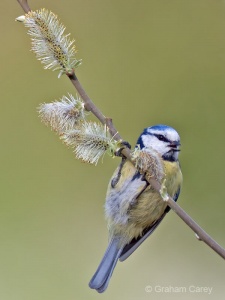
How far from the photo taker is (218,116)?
11.1 feet

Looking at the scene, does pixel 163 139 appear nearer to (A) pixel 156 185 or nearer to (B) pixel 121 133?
(A) pixel 156 185

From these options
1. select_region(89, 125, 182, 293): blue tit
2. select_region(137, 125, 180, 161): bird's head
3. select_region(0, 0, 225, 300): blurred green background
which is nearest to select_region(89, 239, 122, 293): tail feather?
select_region(89, 125, 182, 293): blue tit

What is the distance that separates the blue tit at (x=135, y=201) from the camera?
5.78 ft

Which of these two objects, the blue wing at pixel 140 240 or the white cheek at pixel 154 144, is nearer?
the white cheek at pixel 154 144

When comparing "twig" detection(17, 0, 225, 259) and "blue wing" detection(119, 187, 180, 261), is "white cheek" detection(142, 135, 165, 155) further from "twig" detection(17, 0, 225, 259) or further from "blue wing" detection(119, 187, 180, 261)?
"twig" detection(17, 0, 225, 259)

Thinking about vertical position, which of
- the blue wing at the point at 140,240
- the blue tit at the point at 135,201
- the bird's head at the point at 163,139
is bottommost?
the blue wing at the point at 140,240

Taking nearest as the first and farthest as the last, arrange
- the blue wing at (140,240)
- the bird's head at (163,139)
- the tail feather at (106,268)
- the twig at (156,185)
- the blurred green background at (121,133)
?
the twig at (156,185) → the bird's head at (163,139) → the tail feather at (106,268) → the blue wing at (140,240) → the blurred green background at (121,133)

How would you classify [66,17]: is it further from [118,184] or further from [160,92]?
[118,184]

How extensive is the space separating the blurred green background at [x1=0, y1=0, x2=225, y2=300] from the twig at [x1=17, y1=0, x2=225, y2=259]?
1571 mm

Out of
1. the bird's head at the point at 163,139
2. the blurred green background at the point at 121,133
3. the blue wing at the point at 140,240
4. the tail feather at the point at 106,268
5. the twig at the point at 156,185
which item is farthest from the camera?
the blurred green background at the point at 121,133

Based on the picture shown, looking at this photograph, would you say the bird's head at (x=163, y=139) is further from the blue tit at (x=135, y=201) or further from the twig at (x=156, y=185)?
the twig at (x=156, y=185)

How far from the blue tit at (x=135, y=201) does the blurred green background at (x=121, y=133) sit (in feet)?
2.35

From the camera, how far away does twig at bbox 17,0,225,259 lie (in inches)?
41.8

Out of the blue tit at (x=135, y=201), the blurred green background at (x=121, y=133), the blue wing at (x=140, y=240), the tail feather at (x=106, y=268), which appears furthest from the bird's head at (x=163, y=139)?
the blurred green background at (x=121, y=133)
